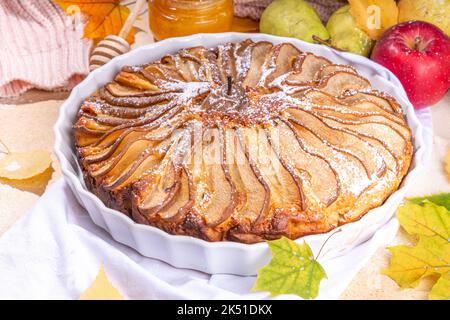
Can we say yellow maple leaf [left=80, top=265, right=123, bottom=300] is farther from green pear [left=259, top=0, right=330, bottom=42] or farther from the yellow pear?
the yellow pear

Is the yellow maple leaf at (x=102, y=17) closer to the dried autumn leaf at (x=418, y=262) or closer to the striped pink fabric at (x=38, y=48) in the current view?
the striped pink fabric at (x=38, y=48)

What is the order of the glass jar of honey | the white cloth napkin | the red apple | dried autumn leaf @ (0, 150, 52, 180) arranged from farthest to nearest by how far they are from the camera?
the glass jar of honey
the red apple
dried autumn leaf @ (0, 150, 52, 180)
the white cloth napkin

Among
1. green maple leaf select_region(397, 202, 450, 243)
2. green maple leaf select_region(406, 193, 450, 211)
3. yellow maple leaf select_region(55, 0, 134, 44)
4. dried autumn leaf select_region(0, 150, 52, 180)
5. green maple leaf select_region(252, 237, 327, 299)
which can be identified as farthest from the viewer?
yellow maple leaf select_region(55, 0, 134, 44)

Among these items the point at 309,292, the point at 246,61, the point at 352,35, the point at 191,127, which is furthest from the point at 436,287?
the point at 352,35

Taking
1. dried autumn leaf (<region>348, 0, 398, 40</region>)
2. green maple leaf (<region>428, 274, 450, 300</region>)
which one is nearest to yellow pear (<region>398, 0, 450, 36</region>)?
dried autumn leaf (<region>348, 0, 398, 40</region>)

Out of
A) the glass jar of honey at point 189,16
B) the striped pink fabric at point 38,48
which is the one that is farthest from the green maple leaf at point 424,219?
the striped pink fabric at point 38,48
